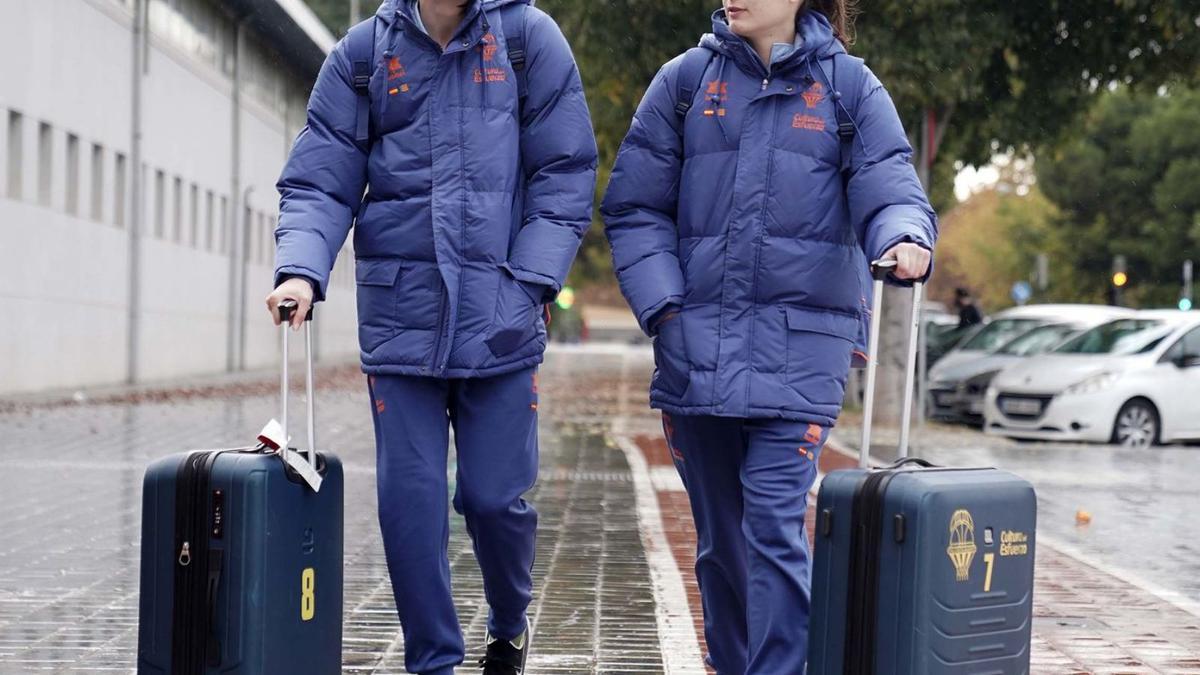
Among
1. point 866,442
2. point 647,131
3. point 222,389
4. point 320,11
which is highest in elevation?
point 320,11

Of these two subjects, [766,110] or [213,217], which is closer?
[766,110]

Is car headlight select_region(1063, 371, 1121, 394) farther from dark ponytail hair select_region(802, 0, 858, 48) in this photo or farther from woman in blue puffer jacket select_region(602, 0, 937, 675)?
woman in blue puffer jacket select_region(602, 0, 937, 675)

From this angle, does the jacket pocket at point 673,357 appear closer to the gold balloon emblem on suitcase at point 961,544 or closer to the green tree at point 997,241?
the gold balloon emblem on suitcase at point 961,544

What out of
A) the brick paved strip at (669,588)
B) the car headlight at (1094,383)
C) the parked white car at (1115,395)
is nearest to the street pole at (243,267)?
the parked white car at (1115,395)

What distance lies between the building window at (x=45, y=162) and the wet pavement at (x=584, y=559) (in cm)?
852

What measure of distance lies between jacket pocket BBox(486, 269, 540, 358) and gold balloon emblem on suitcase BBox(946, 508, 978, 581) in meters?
1.25

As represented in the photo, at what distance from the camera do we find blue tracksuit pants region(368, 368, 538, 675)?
16.1 ft

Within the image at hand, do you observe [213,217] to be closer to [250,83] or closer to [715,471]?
[250,83]

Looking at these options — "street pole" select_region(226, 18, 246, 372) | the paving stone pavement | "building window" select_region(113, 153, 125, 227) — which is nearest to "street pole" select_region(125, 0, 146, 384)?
"building window" select_region(113, 153, 125, 227)

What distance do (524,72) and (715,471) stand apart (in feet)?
3.56

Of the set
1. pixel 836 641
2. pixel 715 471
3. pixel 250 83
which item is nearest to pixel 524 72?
pixel 715 471

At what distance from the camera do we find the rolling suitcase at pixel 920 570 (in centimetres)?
411

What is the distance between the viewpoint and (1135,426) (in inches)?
773

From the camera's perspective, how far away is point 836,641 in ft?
14.0
